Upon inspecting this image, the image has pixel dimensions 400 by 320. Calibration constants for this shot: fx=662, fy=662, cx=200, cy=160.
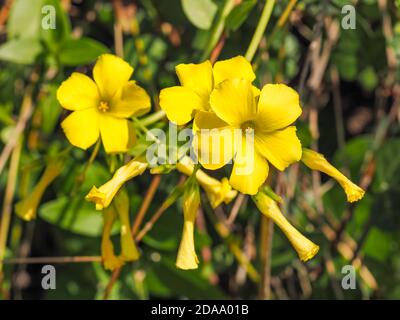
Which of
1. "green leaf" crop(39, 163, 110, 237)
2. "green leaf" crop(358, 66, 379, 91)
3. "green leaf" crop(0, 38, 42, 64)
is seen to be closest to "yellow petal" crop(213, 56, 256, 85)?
"green leaf" crop(39, 163, 110, 237)

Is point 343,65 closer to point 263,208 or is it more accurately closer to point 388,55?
point 388,55

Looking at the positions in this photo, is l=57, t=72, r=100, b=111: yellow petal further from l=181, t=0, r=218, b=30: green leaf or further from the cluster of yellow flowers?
l=181, t=0, r=218, b=30: green leaf

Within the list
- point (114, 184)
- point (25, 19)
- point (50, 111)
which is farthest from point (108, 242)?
point (25, 19)

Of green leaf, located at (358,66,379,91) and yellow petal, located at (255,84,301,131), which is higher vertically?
green leaf, located at (358,66,379,91)

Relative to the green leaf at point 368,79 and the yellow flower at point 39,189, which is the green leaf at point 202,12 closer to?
the yellow flower at point 39,189

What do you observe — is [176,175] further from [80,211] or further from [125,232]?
[125,232]

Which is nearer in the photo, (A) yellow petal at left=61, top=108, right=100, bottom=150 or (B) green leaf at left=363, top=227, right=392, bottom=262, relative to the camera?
(A) yellow petal at left=61, top=108, right=100, bottom=150
